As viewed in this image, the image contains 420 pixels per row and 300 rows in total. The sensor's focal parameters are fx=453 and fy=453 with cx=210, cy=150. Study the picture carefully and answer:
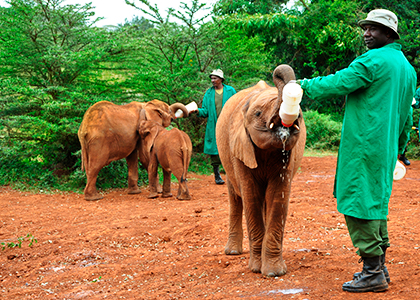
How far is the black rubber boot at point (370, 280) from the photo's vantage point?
12.1ft

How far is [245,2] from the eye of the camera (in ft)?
71.9

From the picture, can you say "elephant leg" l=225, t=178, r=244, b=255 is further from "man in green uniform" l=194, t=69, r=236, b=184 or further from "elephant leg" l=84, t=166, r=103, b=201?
"man in green uniform" l=194, t=69, r=236, b=184

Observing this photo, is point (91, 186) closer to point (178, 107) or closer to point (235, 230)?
point (178, 107)

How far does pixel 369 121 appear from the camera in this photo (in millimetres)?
3652

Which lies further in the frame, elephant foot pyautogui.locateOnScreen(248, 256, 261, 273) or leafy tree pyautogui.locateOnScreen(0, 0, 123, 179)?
leafy tree pyautogui.locateOnScreen(0, 0, 123, 179)

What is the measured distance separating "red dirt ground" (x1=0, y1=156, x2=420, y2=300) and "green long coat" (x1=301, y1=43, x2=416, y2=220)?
800mm

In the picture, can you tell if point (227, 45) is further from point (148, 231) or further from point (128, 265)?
point (128, 265)

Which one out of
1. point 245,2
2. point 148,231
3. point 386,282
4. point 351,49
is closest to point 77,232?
point 148,231

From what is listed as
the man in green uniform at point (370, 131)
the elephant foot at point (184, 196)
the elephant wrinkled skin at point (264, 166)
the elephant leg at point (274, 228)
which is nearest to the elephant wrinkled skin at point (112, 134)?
the elephant foot at point (184, 196)

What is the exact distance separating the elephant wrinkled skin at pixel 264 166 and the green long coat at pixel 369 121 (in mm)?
398

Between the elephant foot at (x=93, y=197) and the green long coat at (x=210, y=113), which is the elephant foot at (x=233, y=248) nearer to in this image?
the elephant foot at (x=93, y=197)

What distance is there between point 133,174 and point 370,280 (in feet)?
23.2

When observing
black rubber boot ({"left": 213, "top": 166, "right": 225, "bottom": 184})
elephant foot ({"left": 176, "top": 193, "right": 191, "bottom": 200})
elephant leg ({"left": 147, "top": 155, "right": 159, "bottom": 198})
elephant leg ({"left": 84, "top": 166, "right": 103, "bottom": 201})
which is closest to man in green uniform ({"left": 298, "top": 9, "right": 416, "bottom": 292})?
elephant foot ({"left": 176, "top": 193, "right": 191, "bottom": 200})

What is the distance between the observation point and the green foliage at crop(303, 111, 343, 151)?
17406 millimetres
